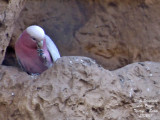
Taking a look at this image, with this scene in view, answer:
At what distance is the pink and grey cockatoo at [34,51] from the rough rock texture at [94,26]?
0.59 metres

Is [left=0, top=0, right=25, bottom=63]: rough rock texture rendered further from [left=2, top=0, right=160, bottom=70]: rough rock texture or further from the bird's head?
[left=2, top=0, right=160, bottom=70]: rough rock texture

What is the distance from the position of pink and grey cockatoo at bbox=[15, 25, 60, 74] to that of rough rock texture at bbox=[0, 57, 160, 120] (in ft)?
1.62

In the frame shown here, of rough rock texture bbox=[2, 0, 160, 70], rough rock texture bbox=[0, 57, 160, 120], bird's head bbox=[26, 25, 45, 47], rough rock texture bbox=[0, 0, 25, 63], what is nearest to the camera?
rough rock texture bbox=[0, 57, 160, 120]

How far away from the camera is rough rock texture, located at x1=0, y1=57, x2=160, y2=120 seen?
2555mm

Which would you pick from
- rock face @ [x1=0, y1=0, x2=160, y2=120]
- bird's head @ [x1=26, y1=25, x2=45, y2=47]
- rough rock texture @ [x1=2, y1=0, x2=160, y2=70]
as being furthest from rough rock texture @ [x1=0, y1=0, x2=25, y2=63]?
rough rock texture @ [x1=2, y1=0, x2=160, y2=70]

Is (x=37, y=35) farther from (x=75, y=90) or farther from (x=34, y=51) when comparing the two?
(x=75, y=90)

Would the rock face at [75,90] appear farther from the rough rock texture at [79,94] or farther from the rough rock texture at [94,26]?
the rough rock texture at [94,26]

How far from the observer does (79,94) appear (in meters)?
2.57

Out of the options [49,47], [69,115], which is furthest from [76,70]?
[49,47]

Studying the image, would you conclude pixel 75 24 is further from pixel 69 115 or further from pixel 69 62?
pixel 69 115

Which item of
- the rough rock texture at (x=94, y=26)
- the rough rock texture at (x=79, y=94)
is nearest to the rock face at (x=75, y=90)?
the rough rock texture at (x=79, y=94)

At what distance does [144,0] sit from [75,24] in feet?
2.59

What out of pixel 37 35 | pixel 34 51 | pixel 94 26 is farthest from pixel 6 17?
pixel 94 26

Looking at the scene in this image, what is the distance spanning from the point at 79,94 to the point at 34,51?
2.91 ft
